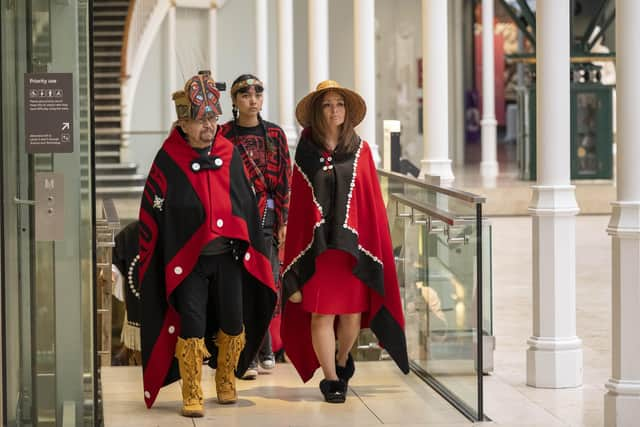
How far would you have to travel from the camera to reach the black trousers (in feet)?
20.6

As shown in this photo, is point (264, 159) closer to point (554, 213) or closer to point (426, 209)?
point (426, 209)

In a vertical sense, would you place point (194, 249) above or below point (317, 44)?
below

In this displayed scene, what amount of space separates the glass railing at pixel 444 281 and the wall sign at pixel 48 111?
196 centimetres

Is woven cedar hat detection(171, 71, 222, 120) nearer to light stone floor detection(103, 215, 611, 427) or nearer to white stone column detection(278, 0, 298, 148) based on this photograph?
light stone floor detection(103, 215, 611, 427)

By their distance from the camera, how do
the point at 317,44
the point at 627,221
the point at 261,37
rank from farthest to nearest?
the point at 261,37
the point at 317,44
the point at 627,221

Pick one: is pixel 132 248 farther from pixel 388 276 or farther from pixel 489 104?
pixel 489 104

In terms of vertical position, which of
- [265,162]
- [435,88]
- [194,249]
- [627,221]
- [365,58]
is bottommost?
[194,249]

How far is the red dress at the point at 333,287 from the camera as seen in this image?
21.4ft

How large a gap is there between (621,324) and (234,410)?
1825mm

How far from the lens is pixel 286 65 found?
50.4 ft

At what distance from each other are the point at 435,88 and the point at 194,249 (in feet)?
10.6

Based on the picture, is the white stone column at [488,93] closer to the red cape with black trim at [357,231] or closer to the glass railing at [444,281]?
the glass railing at [444,281]

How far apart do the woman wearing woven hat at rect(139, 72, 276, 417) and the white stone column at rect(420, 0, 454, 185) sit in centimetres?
272

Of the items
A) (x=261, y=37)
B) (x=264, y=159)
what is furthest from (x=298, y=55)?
(x=264, y=159)
